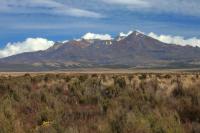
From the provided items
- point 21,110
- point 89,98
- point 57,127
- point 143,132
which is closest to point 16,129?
point 57,127

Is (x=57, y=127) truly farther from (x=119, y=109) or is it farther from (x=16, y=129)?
(x=119, y=109)

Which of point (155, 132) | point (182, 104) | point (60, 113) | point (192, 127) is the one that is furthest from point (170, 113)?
point (60, 113)

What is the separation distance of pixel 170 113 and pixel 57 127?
3.24 metres

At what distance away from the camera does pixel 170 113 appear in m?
12.5

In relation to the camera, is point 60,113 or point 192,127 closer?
point 192,127

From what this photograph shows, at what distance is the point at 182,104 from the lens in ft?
49.5

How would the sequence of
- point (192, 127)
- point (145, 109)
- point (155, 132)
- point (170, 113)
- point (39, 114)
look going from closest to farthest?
point (155, 132) → point (192, 127) → point (170, 113) → point (145, 109) → point (39, 114)

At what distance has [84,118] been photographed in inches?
555

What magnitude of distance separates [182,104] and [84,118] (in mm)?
3331

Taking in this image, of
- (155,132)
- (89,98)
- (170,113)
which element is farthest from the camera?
(89,98)

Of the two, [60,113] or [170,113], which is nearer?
[170,113]

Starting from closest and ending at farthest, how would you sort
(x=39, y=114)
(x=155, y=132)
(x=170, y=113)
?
(x=155, y=132) → (x=170, y=113) → (x=39, y=114)

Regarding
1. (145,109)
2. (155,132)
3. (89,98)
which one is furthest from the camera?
(89,98)

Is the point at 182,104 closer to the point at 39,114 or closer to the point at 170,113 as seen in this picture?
the point at 170,113
